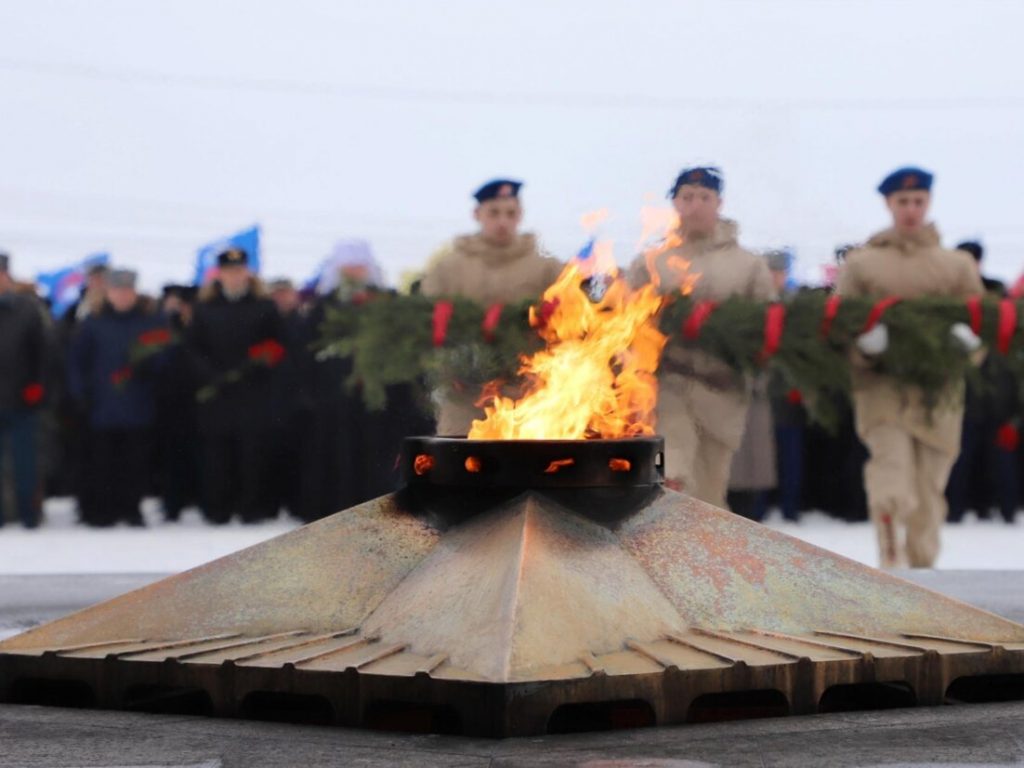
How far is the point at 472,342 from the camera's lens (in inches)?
329

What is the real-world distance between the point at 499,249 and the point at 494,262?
0.25 feet

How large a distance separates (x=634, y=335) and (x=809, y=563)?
1.09 meters

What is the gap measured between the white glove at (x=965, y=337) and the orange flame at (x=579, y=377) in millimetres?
3079

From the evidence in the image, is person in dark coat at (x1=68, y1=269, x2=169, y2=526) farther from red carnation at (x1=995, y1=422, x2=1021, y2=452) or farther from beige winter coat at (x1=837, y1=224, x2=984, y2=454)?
red carnation at (x1=995, y1=422, x2=1021, y2=452)

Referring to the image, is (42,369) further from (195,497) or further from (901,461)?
(901,461)

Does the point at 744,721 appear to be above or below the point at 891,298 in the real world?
below

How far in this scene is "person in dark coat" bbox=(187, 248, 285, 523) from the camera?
491 inches

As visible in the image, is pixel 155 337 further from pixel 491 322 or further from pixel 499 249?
pixel 491 322

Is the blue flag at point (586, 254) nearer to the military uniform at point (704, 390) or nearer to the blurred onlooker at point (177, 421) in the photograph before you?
the military uniform at point (704, 390)

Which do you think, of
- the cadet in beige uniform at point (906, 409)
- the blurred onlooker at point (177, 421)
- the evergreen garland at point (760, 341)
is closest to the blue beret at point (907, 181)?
the cadet in beige uniform at point (906, 409)

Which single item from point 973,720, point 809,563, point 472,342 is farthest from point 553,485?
point 472,342

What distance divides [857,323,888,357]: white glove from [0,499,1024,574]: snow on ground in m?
1.73

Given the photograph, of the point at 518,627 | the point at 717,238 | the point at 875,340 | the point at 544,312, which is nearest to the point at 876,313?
the point at 875,340

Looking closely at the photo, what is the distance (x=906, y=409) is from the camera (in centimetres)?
870
